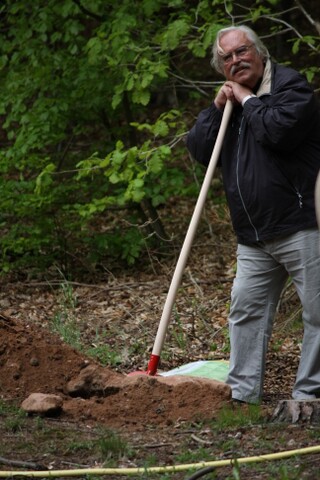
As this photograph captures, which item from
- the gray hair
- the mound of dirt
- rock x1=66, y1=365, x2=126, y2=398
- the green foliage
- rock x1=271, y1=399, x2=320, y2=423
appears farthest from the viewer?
the green foliage

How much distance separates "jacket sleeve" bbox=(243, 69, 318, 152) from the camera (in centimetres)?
537

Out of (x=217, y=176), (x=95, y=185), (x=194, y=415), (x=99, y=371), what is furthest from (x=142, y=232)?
(x=194, y=415)

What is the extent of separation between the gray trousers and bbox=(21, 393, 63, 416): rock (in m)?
1.11

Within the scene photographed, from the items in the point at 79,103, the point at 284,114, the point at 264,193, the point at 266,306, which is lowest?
the point at 266,306

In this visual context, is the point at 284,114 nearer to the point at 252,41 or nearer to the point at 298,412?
the point at 252,41

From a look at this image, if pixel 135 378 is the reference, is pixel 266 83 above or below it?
above

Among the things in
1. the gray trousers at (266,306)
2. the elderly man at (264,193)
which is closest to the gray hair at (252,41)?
the elderly man at (264,193)

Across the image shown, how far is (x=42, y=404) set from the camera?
5.43 metres

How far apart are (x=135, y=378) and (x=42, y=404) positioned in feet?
2.04

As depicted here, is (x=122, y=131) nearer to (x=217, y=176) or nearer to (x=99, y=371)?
(x=217, y=176)

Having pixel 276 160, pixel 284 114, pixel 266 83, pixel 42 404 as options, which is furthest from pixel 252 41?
pixel 42 404

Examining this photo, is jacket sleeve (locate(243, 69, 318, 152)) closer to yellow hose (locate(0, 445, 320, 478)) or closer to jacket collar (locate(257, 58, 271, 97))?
jacket collar (locate(257, 58, 271, 97))

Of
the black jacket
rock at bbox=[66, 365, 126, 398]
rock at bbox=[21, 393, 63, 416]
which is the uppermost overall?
the black jacket

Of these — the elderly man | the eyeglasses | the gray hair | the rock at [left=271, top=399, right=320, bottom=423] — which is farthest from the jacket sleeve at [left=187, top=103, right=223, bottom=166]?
the rock at [left=271, top=399, right=320, bottom=423]
